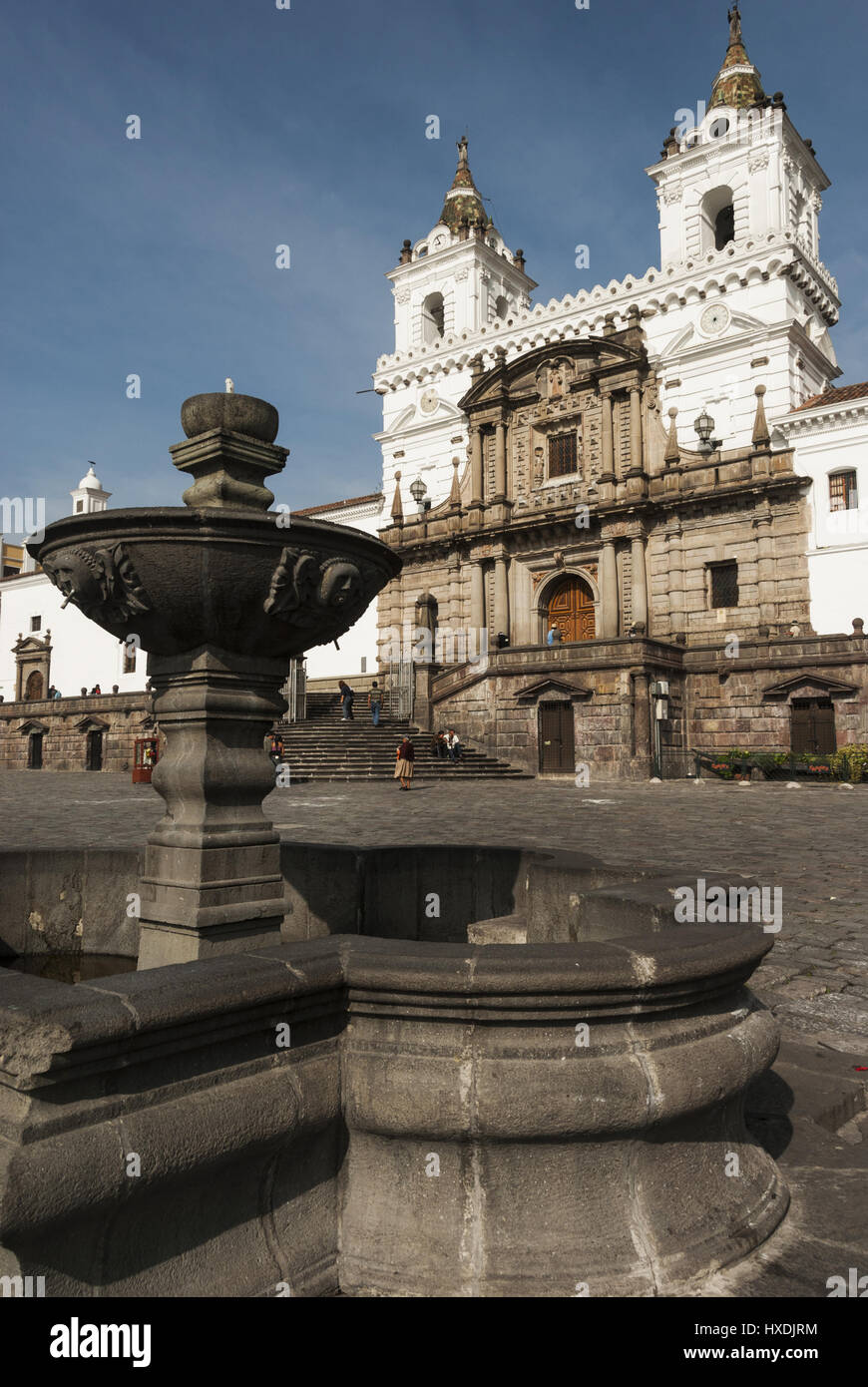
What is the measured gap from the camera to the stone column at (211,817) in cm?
354

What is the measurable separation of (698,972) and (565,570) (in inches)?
1168

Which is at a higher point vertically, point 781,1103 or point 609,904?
point 609,904

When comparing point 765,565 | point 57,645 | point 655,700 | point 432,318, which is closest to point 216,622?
point 655,700

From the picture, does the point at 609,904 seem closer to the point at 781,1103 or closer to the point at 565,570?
the point at 781,1103

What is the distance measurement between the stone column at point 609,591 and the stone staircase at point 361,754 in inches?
272

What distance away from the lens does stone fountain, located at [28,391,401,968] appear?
10.8 feet

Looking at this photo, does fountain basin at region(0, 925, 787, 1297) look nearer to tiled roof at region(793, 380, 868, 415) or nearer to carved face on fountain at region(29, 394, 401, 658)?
carved face on fountain at region(29, 394, 401, 658)

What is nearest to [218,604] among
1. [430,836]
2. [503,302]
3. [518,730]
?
[430,836]

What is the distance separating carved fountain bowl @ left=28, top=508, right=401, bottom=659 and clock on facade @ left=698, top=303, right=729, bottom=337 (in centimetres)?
2929

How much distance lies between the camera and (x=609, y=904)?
11.3 ft

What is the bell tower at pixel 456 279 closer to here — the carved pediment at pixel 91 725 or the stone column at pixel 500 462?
the stone column at pixel 500 462

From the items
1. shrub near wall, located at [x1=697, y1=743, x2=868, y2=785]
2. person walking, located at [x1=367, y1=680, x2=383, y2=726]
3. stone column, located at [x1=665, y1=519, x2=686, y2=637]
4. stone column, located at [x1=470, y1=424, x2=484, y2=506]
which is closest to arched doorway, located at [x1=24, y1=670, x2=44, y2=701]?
person walking, located at [x1=367, y1=680, x2=383, y2=726]

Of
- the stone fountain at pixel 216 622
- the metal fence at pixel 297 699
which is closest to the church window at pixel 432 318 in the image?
the metal fence at pixel 297 699

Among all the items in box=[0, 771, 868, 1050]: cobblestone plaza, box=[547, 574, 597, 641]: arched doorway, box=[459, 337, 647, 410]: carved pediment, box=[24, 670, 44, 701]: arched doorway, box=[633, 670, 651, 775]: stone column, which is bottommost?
box=[0, 771, 868, 1050]: cobblestone plaza
